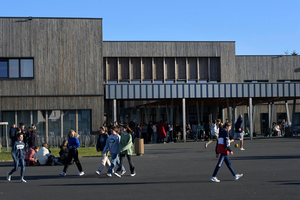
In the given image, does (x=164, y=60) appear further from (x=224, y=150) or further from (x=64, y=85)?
(x=224, y=150)

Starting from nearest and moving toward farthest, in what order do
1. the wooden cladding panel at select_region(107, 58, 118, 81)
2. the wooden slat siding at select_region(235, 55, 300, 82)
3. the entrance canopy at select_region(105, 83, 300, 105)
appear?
1. the entrance canopy at select_region(105, 83, 300, 105)
2. the wooden cladding panel at select_region(107, 58, 118, 81)
3. the wooden slat siding at select_region(235, 55, 300, 82)

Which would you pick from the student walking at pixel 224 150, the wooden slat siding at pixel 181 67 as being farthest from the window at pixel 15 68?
the student walking at pixel 224 150

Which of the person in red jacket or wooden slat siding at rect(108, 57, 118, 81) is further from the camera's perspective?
wooden slat siding at rect(108, 57, 118, 81)

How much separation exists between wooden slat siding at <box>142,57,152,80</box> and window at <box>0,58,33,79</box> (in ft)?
43.7

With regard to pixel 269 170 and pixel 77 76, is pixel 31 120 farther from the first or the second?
pixel 269 170

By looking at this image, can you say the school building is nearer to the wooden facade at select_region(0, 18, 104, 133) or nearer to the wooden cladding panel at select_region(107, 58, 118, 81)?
the wooden facade at select_region(0, 18, 104, 133)

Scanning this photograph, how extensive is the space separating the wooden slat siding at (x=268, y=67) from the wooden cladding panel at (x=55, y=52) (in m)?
19.6

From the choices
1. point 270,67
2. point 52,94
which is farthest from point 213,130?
point 270,67

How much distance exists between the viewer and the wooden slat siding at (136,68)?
4131cm

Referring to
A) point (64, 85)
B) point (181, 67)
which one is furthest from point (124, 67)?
point (64, 85)

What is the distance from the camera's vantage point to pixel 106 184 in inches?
448

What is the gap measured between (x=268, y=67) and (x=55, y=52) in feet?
81.4

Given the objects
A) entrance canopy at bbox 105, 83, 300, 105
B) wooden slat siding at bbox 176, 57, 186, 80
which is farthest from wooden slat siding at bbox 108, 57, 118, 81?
entrance canopy at bbox 105, 83, 300, 105

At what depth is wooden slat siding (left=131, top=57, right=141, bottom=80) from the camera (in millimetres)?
41312
